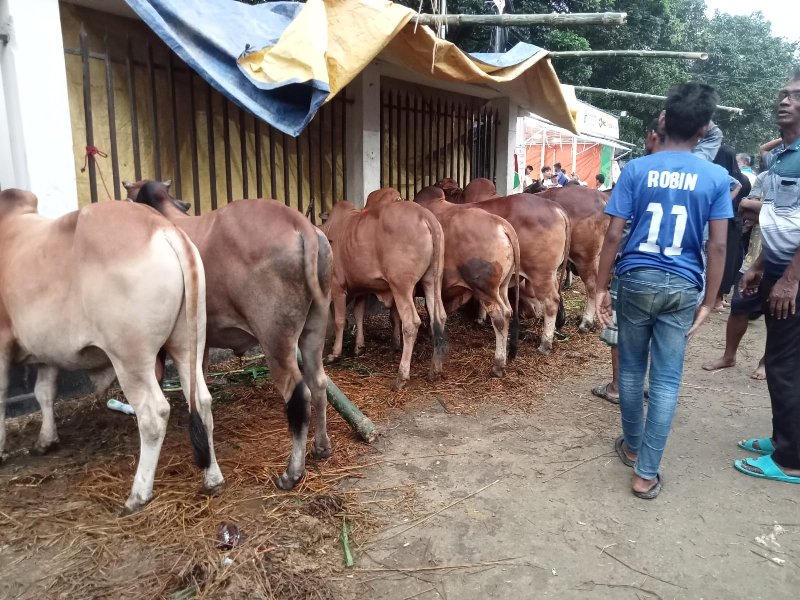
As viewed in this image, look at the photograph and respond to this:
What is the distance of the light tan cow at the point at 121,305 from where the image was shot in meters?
2.82

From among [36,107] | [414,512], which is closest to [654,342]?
[414,512]

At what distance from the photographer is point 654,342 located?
3.16 meters

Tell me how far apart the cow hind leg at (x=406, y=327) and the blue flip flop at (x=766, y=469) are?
255 cm

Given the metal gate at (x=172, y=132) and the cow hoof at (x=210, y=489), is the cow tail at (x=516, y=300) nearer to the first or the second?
the metal gate at (x=172, y=132)

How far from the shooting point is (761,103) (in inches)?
A: 1143

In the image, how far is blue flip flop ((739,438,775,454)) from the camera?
3790 mm

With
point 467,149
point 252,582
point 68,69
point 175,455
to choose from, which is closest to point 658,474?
point 252,582

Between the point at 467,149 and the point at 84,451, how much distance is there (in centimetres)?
771

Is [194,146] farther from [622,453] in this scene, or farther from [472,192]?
[622,453]

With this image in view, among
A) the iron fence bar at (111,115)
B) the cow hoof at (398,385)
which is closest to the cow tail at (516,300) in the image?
the cow hoof at (398,385)

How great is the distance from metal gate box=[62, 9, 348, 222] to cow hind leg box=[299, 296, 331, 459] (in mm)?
2399

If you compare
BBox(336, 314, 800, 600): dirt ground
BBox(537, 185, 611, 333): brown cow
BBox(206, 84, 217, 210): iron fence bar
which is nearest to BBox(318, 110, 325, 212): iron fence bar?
BBox(206, 84, 217, 210): iron fence bar

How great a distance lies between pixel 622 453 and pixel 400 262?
2.40 m

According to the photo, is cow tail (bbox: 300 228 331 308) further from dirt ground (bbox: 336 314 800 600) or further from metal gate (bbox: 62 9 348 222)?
metal gate (bbox: 62 9 348 222)
